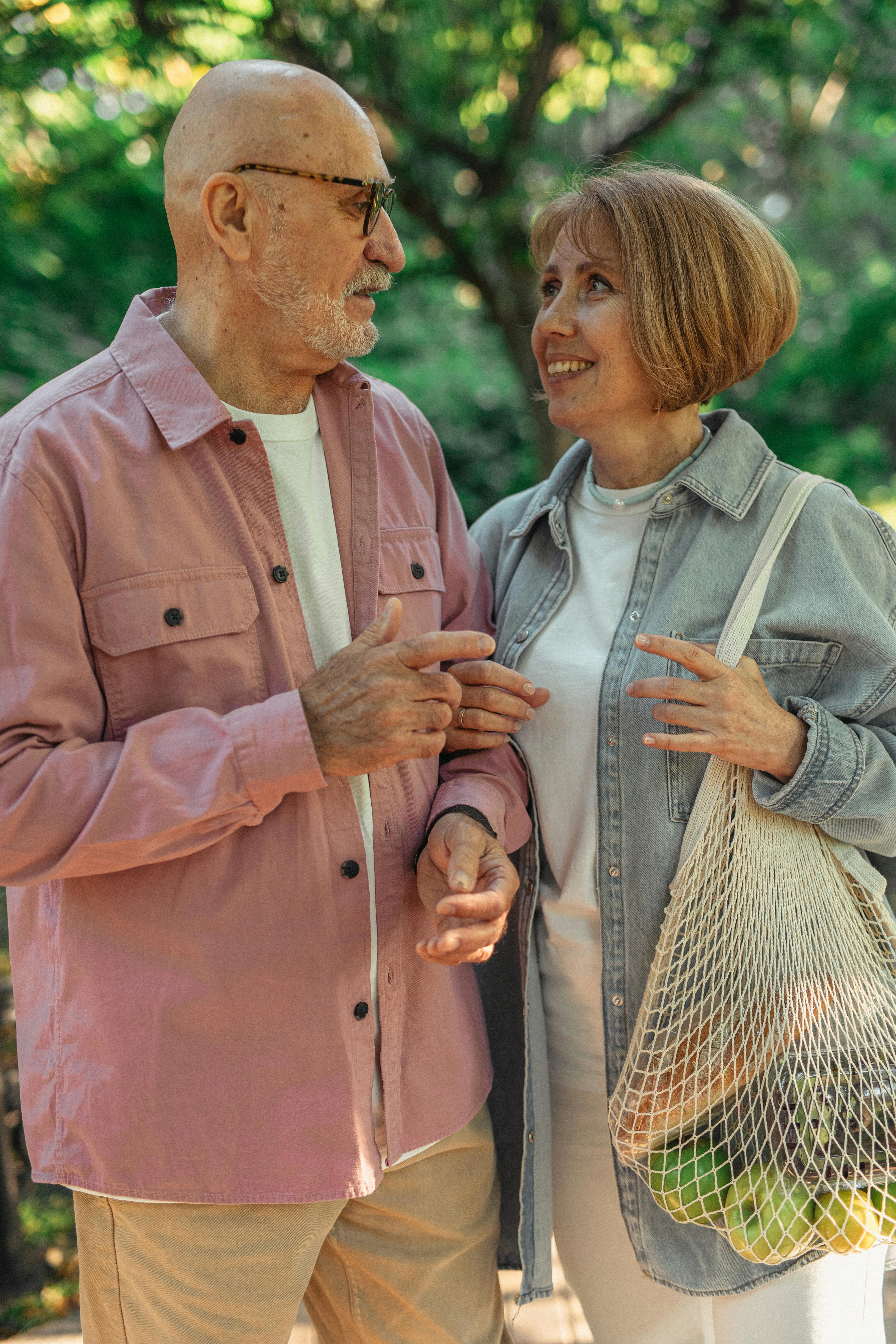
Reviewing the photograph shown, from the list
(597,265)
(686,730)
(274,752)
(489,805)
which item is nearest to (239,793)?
(274,752)

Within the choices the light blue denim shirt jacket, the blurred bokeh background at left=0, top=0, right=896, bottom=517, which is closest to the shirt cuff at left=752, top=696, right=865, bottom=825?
the light blue denim shirt jacket

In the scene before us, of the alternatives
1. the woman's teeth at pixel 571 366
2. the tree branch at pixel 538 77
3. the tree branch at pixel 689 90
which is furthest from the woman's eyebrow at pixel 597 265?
the tree branch at pixel 538 77

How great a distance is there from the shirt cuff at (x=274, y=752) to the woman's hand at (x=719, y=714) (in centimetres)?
53

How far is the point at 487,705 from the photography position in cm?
184

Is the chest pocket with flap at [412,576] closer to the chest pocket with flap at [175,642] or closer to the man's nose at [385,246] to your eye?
the chest pocket with flap at [175,642]

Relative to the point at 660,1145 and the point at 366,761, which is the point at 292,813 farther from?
the point at 660,1145

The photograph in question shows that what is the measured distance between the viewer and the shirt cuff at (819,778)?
5.67 feet

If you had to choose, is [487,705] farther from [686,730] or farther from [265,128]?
[265,128]

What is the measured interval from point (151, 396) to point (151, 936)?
807 mm

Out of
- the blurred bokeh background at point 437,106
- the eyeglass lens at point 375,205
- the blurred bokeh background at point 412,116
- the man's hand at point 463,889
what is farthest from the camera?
the blurred bokeh background at point 437,106

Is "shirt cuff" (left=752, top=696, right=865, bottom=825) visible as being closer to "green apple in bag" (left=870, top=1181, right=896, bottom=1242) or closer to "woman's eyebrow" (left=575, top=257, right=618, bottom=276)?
"green apple in bag" (left=870, top=1181, right=896, bottom=1242)

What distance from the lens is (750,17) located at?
4.00 meters

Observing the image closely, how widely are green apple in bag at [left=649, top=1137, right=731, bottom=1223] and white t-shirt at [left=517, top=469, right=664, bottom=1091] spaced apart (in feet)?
0.80

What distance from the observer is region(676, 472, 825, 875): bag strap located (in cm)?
178
